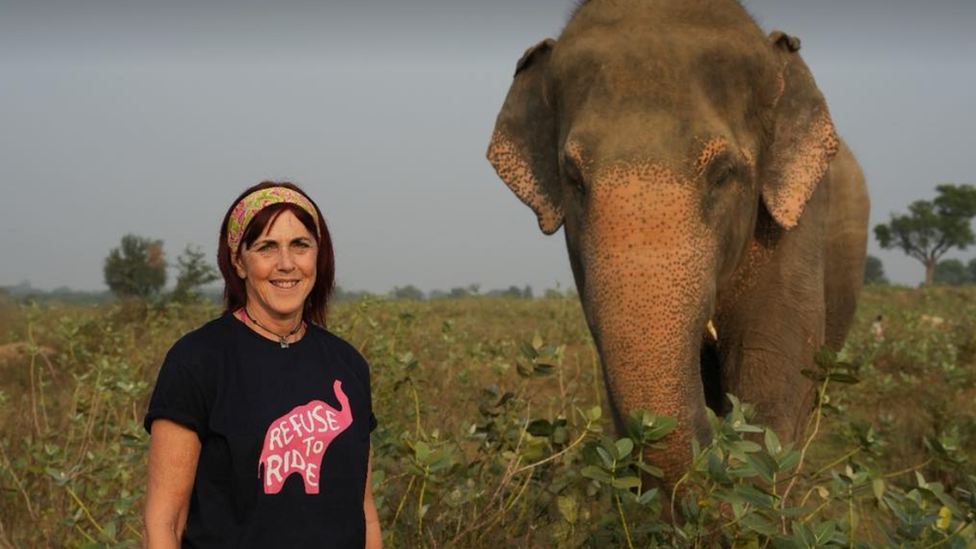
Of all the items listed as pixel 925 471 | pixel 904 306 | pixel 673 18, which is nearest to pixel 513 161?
pixel 673 18

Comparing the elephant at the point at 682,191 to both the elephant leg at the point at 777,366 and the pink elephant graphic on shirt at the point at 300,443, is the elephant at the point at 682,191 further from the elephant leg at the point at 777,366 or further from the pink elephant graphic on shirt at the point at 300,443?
the pink elephant graphic on shirt at the point at 300,443

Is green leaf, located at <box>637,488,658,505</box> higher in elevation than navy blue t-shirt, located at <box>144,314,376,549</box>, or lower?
lower

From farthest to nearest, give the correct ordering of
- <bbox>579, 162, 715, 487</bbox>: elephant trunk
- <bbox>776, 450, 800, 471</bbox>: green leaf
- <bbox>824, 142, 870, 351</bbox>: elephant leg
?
<bbox>824, 142, 870, 351</bbox>: elephant leg → <bbox>579, 162, 715, 487</bbox>: elephant trunk → <bbox>776, 450, 800, 471</bbox>: green leaf

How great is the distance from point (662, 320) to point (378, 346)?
2.34 meters

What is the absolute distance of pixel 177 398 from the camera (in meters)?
1.83

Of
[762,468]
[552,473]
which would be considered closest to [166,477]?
[762,468]

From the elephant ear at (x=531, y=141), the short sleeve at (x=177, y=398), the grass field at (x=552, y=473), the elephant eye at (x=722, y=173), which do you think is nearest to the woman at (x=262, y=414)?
the short sleeve at (x=177, y=398)

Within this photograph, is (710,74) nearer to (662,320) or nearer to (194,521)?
(662,320)

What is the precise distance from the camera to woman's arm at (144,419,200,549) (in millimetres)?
1828

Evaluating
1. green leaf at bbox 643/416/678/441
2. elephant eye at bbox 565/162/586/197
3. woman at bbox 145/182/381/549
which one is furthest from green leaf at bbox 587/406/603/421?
elephant eye at bbox 565/162/586/197

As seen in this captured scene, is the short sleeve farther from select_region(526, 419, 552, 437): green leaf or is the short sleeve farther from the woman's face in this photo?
select_region(526, 419, 552, 437): green leaf

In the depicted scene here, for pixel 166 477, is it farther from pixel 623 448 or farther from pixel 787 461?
pixel 787 461

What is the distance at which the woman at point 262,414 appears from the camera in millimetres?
1848

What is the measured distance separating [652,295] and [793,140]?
119 cm
